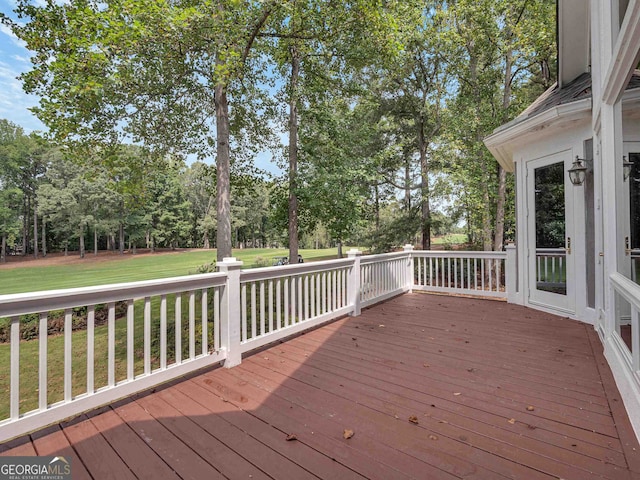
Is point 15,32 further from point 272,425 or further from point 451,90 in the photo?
point 451,90

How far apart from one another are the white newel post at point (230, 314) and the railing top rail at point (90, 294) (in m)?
0.18

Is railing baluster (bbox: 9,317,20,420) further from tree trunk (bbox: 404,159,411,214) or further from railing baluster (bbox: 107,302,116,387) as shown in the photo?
tree trunk (bbox: 404,159,411,214)

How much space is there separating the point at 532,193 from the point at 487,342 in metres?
2.75

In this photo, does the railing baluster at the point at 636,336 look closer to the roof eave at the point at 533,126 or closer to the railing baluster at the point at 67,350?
the roof eave at the point at 533,126

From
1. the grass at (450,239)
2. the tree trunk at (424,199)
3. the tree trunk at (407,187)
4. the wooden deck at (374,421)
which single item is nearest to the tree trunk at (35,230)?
the tree trunk at (407,187)

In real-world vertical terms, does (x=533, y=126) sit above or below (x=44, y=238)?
above

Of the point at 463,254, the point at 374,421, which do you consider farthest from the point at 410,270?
the point at 374,421

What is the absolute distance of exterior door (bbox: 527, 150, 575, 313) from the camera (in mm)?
4387

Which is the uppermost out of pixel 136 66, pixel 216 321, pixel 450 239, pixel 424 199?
pixel 136 66

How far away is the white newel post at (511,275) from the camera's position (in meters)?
5.38

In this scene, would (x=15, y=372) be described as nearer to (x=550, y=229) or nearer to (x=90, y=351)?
(x=90, y=351)

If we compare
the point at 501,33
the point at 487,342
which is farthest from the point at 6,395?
the point at 501,33

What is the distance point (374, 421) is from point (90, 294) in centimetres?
204

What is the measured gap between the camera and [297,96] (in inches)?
321
